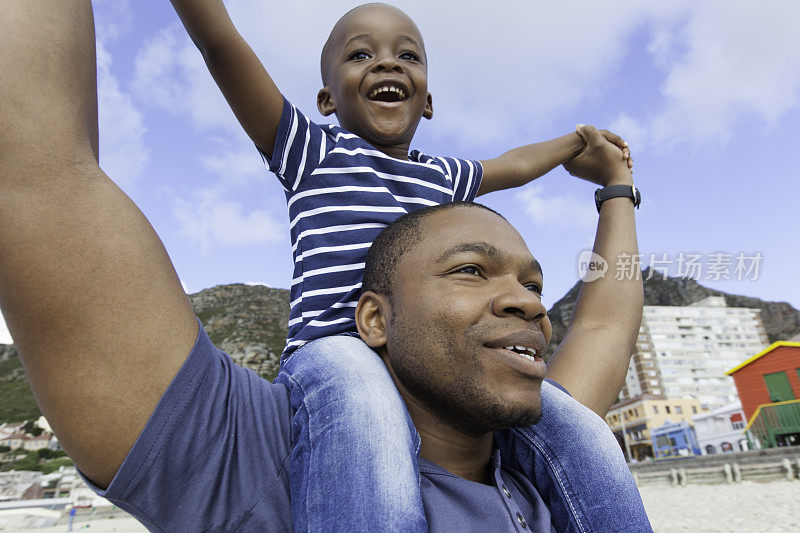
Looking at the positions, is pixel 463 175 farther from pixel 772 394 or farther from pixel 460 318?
pixel 772 394

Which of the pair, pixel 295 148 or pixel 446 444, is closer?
pixel 446 444

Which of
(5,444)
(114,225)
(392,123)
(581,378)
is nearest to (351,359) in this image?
(114,225)

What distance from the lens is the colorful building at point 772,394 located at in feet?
81.9

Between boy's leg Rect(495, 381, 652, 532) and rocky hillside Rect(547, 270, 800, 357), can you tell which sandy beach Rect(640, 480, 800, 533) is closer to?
boy's leg Rect(495, 381, 652, 532)

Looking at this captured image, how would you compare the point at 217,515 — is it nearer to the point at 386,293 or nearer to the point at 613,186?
the point at 386,293

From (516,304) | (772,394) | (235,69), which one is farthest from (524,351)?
(772,394)

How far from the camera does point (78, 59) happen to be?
1156mm

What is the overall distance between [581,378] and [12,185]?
2.33m

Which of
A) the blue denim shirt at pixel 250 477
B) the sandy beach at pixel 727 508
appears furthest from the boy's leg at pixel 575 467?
the sandy beach at pixel 727 508

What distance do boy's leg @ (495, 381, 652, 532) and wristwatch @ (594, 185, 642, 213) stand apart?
1.86m

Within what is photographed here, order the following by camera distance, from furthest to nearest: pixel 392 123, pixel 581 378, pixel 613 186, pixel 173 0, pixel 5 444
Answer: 1. pixel 5 444
2. pixel 613 186
3. pixel 392 123
4. pixel 581 378
5. pixel 173 0

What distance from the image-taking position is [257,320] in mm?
107125

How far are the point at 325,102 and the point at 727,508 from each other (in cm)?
1567

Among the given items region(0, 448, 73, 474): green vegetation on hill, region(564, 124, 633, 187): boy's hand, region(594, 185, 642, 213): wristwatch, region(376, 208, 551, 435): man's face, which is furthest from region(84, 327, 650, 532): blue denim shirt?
region(0, 448, 73, 474): green vegetation on hill
